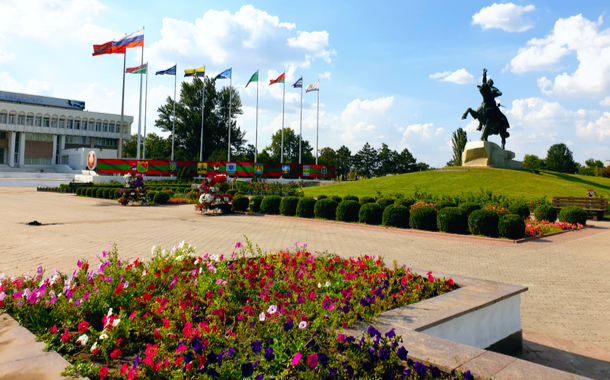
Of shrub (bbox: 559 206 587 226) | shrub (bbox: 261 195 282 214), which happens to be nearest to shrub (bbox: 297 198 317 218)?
shrub (bbox: 261 195 282 214)

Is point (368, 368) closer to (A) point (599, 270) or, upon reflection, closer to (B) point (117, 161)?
(A) point (599, 270)

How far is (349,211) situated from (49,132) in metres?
74.9

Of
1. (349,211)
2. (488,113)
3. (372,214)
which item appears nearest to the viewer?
(372,214)

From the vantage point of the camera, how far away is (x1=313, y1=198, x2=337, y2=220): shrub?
53.3ft

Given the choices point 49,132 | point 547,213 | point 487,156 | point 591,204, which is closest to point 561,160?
point 487,156

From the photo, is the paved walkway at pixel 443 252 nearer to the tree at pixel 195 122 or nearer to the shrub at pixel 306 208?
the shrub at pixel 306 208

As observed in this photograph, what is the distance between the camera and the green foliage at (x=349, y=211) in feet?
51.0

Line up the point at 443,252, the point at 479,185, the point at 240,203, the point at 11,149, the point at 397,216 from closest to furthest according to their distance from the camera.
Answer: the point at 443,252, the point at 397,216, the point at 240,203, the point at 479,185, the point at 11,149

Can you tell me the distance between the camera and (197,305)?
3.92m

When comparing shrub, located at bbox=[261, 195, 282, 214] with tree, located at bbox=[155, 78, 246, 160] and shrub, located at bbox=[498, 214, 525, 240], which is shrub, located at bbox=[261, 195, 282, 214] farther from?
tree, located at bbox=[155, 78, 246, 160]

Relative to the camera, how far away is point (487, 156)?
39.0 m

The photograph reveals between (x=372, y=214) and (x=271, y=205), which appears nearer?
(x=372, y=214)

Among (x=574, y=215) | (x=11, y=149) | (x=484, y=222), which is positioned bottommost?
(x=484, y=222)

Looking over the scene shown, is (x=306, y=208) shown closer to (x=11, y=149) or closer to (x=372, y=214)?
(x=372, y=214)
